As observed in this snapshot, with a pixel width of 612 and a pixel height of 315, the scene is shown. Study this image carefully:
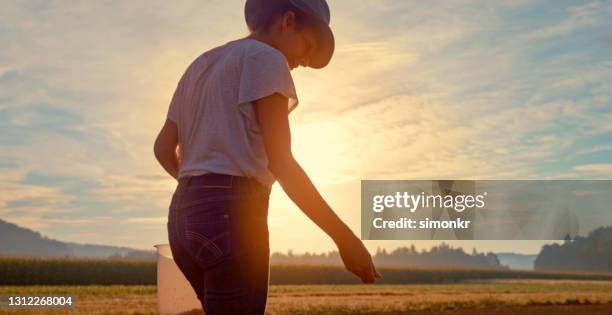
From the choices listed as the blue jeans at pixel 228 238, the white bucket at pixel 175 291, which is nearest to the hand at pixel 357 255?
the blue jeans at pixel 228 238

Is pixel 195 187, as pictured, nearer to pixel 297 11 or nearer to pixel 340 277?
pixel 297 11

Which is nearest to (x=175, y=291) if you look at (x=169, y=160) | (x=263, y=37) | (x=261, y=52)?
(x=169, y=160)

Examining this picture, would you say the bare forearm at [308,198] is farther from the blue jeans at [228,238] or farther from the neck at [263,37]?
the neck at [263,37]

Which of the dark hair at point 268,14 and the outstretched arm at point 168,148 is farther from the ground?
the dark hair at point 268,14

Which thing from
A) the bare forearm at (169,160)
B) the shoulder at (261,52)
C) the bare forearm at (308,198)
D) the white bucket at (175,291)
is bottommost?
the white bucket at (175,291)

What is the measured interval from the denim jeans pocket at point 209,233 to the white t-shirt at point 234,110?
101mm

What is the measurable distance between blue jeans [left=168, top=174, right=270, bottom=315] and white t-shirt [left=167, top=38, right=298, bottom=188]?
0.13ft

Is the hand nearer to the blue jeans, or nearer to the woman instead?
the woman

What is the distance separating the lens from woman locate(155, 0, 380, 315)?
1.71 metres

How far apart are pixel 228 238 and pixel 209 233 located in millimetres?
48

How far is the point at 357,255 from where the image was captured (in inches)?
69.4

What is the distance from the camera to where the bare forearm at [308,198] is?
1.76 m

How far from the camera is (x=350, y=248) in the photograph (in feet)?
5.79

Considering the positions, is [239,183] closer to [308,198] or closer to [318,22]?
[308,198]
